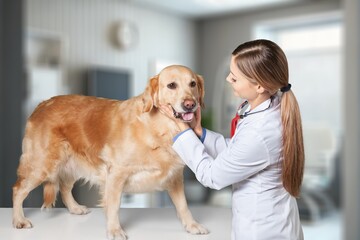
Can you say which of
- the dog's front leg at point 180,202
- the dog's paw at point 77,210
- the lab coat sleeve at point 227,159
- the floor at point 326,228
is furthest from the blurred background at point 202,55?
the lab coat sleeve at point 227,159

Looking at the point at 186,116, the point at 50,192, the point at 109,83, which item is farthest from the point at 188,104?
the point at 109,83

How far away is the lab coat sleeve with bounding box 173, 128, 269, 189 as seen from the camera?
3.74 ft

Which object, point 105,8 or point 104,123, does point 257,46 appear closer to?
point 104,123

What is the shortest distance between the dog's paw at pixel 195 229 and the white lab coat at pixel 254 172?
0.18 metres

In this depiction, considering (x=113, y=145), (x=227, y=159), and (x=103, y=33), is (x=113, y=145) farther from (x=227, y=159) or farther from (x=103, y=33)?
(x=103, y=33)

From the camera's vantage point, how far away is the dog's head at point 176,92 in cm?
120

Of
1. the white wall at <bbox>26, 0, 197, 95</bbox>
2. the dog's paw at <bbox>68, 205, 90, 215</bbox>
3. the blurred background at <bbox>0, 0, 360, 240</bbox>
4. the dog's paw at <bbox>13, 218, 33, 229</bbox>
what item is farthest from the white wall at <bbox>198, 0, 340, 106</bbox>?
the dog's paw at <bbox>13, 218, 33, 229</bbox>

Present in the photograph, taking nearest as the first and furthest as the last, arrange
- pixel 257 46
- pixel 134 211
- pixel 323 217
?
1. pixel 257 46
2. pixel 134 211
3. pixel 323 217

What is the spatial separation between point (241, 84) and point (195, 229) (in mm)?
481

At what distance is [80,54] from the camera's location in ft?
19.2

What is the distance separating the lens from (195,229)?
54.7 inches

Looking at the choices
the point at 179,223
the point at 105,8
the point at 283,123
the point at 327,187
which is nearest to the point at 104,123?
the point at 179,223

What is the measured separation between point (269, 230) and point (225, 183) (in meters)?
0.16

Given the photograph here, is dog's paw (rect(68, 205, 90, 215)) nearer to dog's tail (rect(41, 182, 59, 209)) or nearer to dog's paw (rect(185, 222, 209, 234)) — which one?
dog's tail (rect(41, 182, 59, 209))
